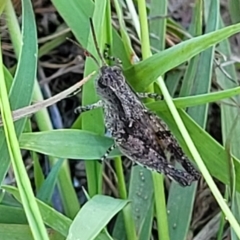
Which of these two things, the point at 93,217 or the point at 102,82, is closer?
the point at 93,217

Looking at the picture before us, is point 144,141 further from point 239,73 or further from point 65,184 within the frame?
point 239,73


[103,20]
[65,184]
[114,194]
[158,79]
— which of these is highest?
[103,20]

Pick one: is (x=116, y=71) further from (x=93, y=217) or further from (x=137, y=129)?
(x=93, y=217)

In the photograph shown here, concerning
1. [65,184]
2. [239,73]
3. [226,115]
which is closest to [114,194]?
[65,184]

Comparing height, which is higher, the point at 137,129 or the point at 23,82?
the point at 23,82

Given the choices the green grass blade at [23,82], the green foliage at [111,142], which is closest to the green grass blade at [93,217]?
the green foliage at [111,142]

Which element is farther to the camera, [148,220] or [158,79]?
[148,220]

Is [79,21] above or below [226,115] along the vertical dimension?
above

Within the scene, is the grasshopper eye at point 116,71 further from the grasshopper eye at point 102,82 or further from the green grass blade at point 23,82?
the green grass blade at point 23,82

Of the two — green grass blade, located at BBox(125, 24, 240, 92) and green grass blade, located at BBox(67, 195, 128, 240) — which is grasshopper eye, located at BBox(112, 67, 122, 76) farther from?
green grass blade, located at BBox(67, 195, 128, 240)

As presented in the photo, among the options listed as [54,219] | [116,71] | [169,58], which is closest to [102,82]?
[116,71]

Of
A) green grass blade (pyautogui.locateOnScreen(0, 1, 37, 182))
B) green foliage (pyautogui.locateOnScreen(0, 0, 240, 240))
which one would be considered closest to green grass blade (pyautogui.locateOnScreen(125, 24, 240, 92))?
green foliage (pyautogui.locateOnScreen(0, 0, 240, 240))
